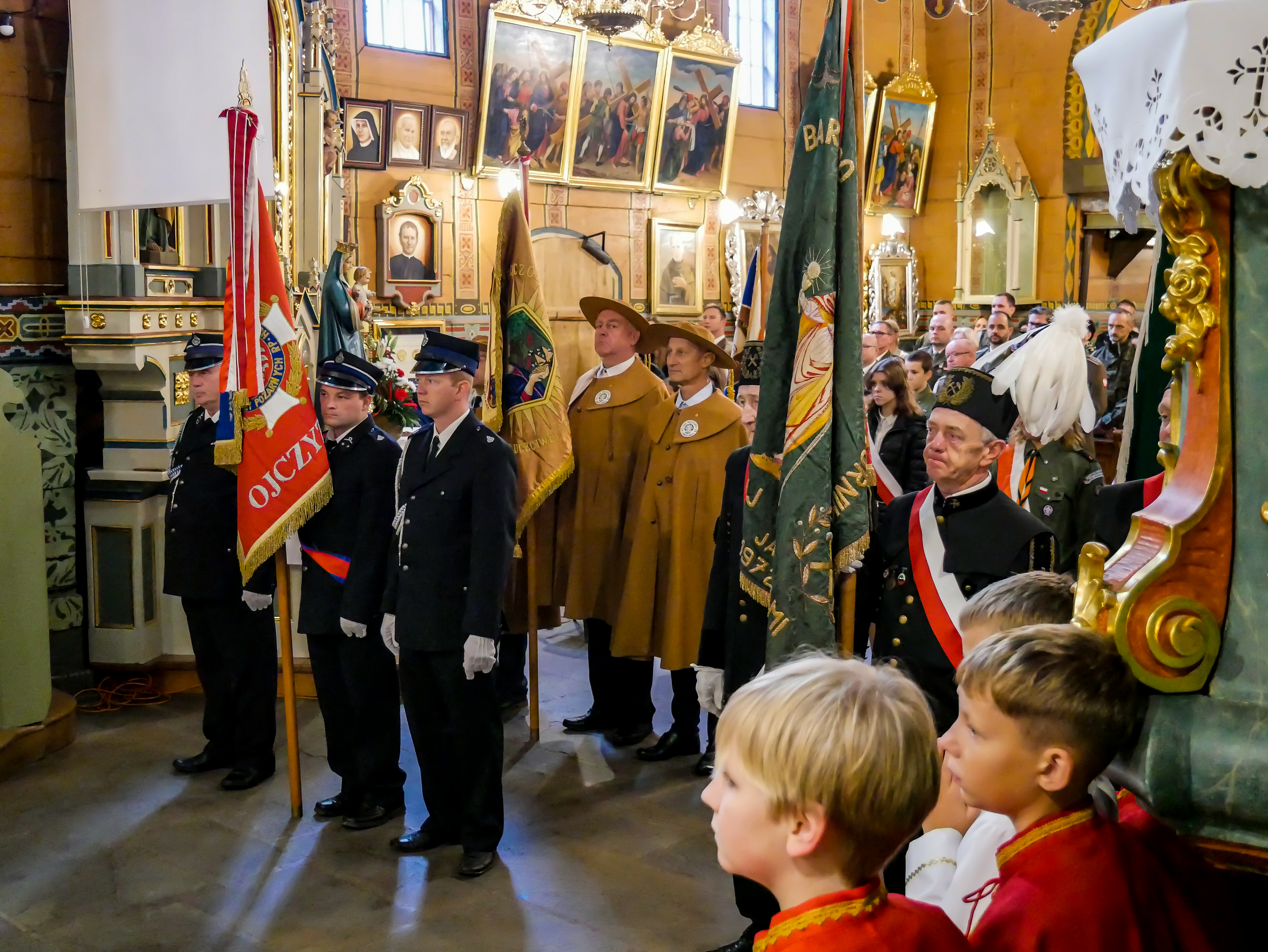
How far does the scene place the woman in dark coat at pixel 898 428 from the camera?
5199 mm

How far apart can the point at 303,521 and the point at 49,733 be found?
5.56ft

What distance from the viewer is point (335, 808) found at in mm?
4250

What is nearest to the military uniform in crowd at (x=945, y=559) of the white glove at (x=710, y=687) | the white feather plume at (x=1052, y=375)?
the white glove at (x=710, y=687)

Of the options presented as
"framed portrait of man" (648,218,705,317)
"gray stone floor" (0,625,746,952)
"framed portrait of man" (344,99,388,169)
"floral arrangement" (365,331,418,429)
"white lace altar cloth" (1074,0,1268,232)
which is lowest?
"gray stone floor" (0,625,746,952)

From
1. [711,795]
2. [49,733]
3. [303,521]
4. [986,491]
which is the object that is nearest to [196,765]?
[49,733]

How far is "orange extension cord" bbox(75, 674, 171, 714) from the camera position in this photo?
18.1 ft

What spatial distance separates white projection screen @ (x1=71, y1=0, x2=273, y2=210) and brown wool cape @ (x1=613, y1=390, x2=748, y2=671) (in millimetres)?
2137

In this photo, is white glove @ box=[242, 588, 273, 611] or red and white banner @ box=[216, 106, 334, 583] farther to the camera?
white glove @ box=[242, 588, 273, 611]

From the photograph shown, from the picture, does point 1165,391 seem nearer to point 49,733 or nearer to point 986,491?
point 986,491

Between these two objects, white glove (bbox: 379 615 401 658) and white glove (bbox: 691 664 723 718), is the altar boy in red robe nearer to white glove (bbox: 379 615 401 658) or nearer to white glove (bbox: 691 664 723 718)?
white glove (bbox: 691 664 723 718)

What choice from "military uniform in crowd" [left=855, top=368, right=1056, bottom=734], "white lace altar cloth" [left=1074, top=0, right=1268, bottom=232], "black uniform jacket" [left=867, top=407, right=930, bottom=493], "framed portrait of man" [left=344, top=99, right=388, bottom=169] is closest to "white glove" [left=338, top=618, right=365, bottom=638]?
"military uniform in crowd" [left=855, top=368, right=1056, bottom=734]

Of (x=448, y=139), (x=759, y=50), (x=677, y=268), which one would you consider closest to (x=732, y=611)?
(x=448, y=139)

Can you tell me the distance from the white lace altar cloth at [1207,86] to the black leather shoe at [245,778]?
158 inches

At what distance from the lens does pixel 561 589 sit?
5277 millimetres
